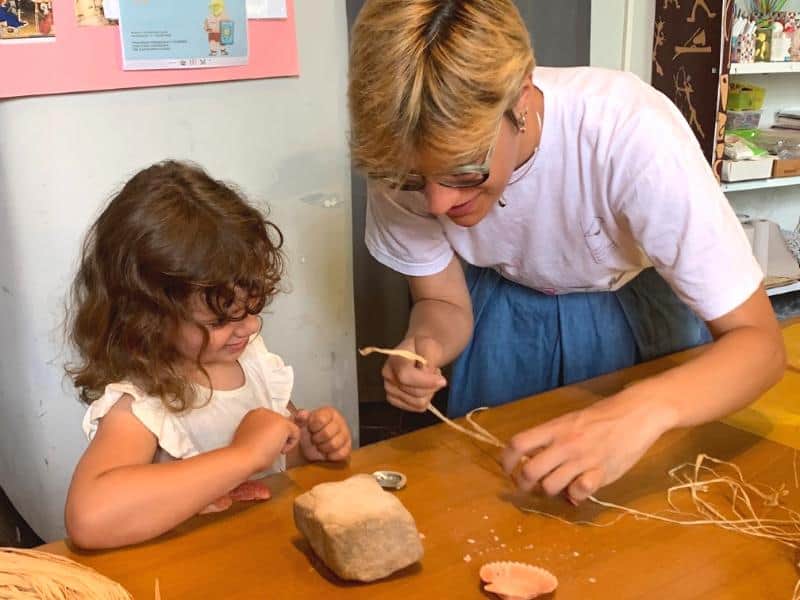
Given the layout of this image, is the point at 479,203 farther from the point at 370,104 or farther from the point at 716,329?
the point at 716,329

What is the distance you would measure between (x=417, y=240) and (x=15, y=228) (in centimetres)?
81

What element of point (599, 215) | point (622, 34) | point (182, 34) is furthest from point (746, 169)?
point (182, 34)

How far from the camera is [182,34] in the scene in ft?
5.52

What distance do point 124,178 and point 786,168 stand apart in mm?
2007

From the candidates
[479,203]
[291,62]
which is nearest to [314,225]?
[291,62]

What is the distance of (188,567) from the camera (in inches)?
34.6

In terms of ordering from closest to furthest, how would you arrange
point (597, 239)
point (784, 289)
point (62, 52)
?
point (597, 239)
point (62, 52)
point (784, 289)

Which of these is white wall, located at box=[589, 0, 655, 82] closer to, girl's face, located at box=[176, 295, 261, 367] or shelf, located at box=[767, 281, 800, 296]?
shelf, located at box=[767, 281, 800, 296]

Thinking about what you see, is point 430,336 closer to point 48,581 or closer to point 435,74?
point 435,74

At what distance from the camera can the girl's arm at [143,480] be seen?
900 mm

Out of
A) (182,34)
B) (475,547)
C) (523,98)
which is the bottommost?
(475,547)

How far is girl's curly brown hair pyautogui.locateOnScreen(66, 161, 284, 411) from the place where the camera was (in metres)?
1.08

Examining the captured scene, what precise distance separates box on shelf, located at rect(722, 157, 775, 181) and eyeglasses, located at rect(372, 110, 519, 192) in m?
1.75

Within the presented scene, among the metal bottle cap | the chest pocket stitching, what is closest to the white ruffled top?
the metal bottle cap
